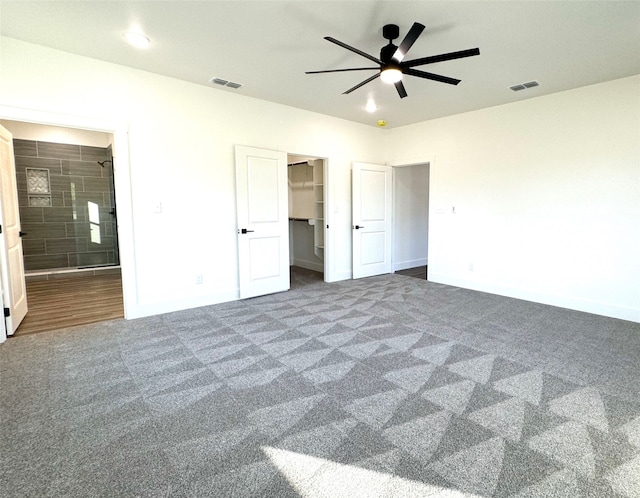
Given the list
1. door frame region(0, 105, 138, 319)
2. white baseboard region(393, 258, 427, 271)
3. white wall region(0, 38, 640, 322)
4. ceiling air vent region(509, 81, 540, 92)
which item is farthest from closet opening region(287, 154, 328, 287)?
ceiling air vent region(509, 81, 540, 92)

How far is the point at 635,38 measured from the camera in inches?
114

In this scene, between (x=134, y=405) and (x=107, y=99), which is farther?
(x=107, y=99)

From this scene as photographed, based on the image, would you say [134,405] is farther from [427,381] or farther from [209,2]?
[209,2]

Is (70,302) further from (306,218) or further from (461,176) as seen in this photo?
(461,176)

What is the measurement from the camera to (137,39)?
297 centimetres

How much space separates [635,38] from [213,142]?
14.2 feet

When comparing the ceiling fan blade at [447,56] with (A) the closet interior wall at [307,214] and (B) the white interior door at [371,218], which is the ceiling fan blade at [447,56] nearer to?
(B) the white interior door at [371,218]

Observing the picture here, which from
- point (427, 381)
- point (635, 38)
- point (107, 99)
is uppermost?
point (635, 38)

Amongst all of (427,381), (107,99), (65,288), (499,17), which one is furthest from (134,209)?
(499,17)

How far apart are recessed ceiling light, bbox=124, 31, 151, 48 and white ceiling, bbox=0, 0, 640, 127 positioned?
6cm

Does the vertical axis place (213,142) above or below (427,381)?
above

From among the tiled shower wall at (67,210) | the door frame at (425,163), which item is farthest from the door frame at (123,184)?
the door frame at (425,163)

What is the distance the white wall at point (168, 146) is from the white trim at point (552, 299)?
3427 millimetres

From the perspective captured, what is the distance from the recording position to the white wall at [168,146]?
10.6 feet
